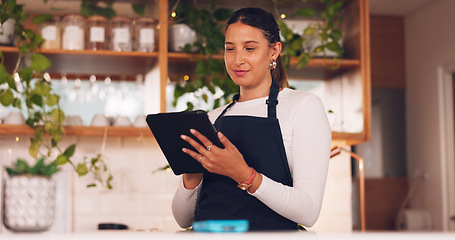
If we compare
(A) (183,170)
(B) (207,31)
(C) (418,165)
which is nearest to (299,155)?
(A) (183,170)

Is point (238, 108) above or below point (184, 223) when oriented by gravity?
above

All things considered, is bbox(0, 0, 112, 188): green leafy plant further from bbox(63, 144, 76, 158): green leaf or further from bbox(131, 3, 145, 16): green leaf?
bbox(131, 3, 145, 16): green leaf

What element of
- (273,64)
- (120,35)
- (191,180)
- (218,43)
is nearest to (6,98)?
(120,35)

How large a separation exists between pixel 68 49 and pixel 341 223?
5.70 feet

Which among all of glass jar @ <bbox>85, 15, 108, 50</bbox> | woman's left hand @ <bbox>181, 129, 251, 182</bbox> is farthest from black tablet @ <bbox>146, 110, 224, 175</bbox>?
glass jar @ <bbox>85, 15, 108, 50</bbox>

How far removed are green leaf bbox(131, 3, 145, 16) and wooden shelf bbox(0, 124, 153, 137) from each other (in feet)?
1.99

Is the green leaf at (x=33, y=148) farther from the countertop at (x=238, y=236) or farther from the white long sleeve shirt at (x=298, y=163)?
the countertop at (x=238, y=236)

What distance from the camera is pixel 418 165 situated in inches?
206

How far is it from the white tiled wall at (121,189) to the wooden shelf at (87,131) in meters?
0.15

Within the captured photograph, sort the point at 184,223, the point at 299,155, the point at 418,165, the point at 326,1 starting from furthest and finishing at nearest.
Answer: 1. the point at 418,165
2. the point at 326,1
3. the point at 184,223
4. the point at 299,155

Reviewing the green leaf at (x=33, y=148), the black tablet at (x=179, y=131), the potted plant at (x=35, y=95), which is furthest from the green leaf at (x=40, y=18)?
the black tablet at (x=179, y=131)

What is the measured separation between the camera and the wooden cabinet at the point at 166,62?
292 cm

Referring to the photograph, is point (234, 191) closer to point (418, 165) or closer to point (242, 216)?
point (242, 216)

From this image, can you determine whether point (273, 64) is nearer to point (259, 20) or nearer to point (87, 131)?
point (259, 20)
